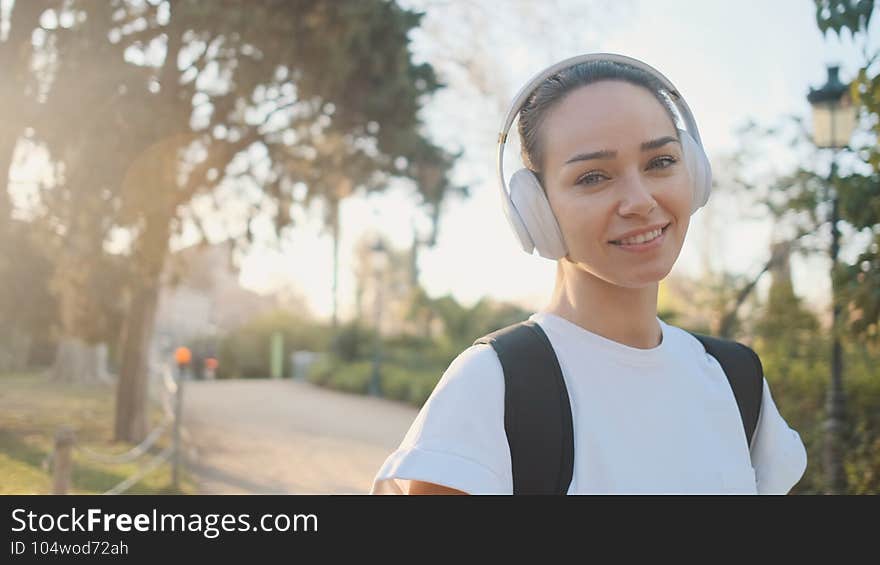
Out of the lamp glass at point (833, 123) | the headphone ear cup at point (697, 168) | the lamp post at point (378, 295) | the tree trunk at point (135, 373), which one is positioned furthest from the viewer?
the lamp post at point (378, 295)

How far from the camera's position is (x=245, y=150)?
1177cm

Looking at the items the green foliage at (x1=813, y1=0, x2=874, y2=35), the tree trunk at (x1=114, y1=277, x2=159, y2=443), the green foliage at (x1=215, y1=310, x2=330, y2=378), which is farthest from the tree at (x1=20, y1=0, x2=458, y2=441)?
the green foliage at (x1=215, y1=310, x2=330, y2=378)

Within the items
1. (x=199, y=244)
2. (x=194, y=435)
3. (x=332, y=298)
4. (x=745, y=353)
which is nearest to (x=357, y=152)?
(x=199, y=244)

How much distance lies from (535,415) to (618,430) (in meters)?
0.15

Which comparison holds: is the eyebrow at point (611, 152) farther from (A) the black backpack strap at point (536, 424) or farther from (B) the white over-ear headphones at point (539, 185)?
(A) the black backpack strap at point (536, 424)

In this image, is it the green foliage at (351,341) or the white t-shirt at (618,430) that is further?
the green foliage at (351,341)

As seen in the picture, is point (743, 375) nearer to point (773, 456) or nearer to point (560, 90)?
point (773, 456)

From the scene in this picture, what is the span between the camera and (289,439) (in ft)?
42.6

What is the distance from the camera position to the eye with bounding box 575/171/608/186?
4.19 feet

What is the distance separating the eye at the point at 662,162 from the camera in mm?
1297

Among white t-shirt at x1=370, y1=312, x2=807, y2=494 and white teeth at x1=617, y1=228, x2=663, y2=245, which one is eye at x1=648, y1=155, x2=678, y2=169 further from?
white t-shirt at x1=370, y1=312, x2=807, y2=494

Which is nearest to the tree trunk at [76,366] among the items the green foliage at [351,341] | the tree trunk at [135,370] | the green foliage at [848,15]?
the green foliage at [351,341]

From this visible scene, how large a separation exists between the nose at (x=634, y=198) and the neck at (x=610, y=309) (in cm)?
14
